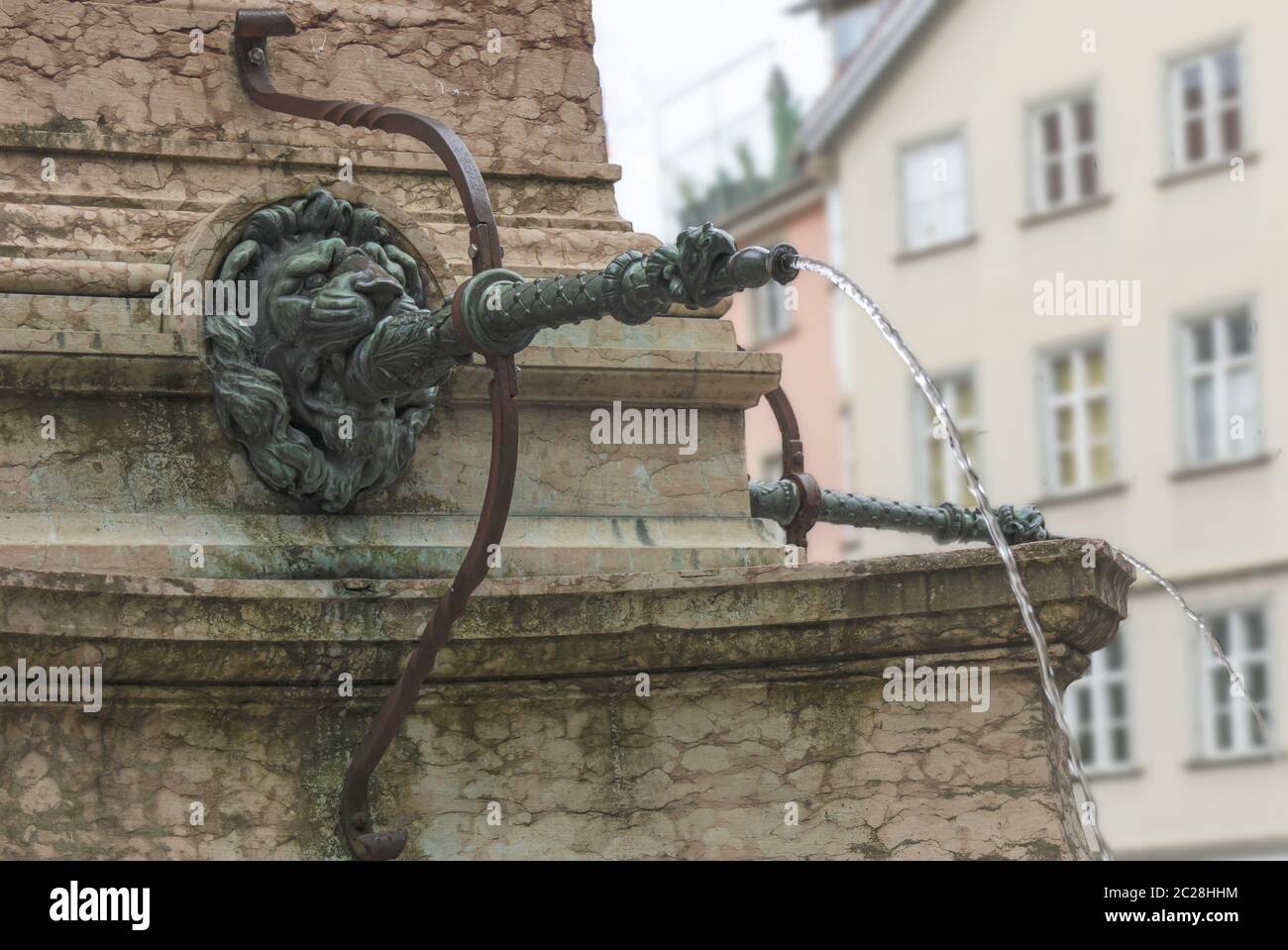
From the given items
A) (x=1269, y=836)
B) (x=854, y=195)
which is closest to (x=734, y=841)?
(x=1269, y=836)

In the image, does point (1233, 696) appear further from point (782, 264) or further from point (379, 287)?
point (782, 264)

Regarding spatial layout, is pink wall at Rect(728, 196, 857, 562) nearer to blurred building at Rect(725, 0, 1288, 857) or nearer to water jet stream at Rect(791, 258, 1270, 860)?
blurred building at Rect(725, 0, 1288, 857)

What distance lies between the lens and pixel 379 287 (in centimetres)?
602

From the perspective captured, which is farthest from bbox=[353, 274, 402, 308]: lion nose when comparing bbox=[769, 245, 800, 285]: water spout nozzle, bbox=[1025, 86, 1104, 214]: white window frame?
bbox=[1025, 86, 1104, 214]: white window frame

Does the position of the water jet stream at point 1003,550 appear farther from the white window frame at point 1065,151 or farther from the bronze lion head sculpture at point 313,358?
the white window frame at point 1065,151

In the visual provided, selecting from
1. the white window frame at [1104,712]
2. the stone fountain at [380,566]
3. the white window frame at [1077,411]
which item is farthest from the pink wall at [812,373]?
the stone fountain at [380,566]

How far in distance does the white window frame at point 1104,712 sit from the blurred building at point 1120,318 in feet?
0.10

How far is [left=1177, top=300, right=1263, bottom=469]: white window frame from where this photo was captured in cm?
2894

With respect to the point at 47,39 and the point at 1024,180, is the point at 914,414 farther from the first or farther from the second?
the point at 47,39

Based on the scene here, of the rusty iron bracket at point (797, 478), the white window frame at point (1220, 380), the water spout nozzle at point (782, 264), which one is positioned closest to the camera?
the water spout nozzle at point (782, 264)

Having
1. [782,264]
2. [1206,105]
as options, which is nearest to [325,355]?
[782,264]

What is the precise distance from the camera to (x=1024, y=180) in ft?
104

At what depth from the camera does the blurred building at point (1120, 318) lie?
1128 inches

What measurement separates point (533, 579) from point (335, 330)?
66cm
